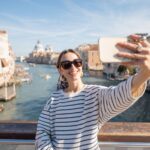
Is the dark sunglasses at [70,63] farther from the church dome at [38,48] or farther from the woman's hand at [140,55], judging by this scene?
the church dome at [38,48]

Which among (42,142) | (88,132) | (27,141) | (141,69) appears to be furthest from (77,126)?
(27,141)

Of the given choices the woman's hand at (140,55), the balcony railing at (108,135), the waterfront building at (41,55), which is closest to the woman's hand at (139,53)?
the woman's hand at (140,55)

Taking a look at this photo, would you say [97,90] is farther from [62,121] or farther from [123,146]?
[123,146]

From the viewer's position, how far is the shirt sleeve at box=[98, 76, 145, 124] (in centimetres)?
120

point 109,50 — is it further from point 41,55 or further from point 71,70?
point 41,55

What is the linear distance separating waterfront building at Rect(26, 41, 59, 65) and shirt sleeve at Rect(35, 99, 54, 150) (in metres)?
89.3

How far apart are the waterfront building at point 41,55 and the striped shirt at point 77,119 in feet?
293

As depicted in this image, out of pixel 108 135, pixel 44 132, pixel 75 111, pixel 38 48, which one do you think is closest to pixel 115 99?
pixel 75 111

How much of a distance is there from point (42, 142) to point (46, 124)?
7cm

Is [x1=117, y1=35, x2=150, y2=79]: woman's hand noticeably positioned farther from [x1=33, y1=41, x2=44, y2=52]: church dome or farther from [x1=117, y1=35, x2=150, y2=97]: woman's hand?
[x1=33, y1=41, x2=44, y2=52]: church dome

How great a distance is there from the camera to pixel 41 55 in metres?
103

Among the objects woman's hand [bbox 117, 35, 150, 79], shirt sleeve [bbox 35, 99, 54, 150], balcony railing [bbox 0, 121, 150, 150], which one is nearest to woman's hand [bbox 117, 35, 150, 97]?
woman's hand [bbox 117, 35, 150, 79]

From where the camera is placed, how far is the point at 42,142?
1.35m

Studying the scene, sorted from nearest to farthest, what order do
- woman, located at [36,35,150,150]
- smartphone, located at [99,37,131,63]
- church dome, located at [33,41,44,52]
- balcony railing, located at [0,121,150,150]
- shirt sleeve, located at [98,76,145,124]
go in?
smartphone, located at [99,37,131,63] < shirt sleeve, located at [98,76,145,124] < woman, located at [36,35,150,150] < balcony railing, located at [0,121,150,150] < church dome, located at [33,41,44,52]
